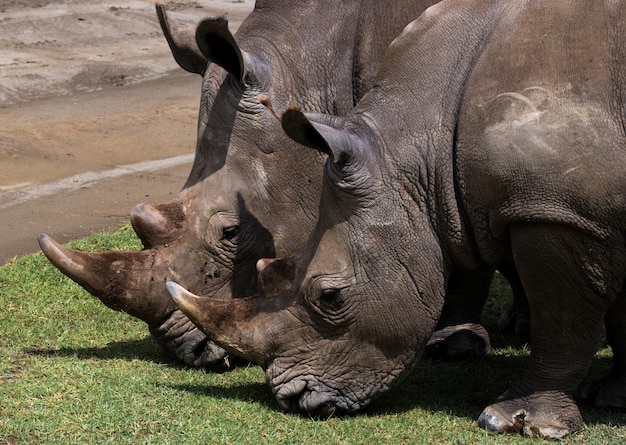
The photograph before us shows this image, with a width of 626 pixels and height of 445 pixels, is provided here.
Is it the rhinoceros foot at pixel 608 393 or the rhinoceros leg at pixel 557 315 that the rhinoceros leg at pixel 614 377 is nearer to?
the rhinoceros foot at pixel 608 393

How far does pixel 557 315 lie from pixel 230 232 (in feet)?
5.86

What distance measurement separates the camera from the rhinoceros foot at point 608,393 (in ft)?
20.1

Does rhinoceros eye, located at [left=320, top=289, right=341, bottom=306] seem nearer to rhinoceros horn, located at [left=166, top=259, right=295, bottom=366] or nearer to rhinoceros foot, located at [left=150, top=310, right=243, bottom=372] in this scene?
rhinoceros horn, located at [left=166, top=259, right=295, bottom=366]

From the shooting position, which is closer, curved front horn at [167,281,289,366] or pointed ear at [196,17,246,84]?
curved front horn at [167,281,289,366]

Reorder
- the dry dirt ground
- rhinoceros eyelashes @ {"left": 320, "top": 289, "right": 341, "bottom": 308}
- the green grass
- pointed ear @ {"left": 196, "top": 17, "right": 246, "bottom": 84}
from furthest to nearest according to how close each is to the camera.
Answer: the dry dirt ground, pointed ear @ {"left": 196, "top": 17, "right": 246, "bottom": 84}, rhinoceros eyelashes @ {"left": 320, "top": 289, "right": 341, "bottom": 308}, the green grass

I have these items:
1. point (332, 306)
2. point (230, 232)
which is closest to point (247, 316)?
point (332, 306)

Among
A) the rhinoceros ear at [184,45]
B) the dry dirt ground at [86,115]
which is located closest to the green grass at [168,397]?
the rhinoceros ear at [184,45]

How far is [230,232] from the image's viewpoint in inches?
256

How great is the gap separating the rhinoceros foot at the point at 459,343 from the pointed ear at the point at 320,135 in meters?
1.78

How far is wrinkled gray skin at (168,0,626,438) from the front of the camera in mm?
5453

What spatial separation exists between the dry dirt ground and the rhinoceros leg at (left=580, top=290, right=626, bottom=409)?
168 inches

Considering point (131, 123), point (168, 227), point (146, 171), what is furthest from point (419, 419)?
point (131, 123)

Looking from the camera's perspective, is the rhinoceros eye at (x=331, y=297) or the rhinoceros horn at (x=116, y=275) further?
the rhinoceros horn at (x=116, y=275)

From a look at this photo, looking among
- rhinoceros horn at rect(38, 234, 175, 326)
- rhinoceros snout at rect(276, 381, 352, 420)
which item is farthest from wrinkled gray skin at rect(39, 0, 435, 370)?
rhinoceros snout at rect(276, 381, 352, 420)
